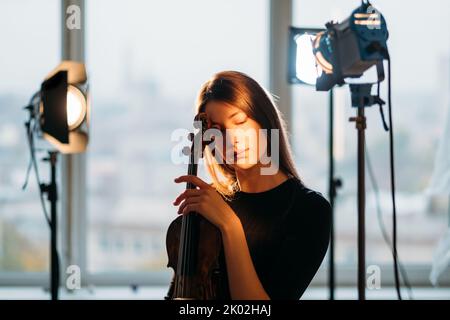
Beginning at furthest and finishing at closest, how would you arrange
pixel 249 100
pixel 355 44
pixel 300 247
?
pixel 249 100 < pixel 300 247 < pixel 355 44

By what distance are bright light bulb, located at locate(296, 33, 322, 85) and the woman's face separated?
53cm

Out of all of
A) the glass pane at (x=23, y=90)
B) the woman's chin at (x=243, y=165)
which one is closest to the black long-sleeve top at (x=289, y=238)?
the woman's chin at (x=243, y=165)

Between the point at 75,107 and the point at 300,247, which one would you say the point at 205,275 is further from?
the point at 75,107

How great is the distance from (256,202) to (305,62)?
0.64 m

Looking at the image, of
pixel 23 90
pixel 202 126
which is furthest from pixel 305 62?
pixel 23 90

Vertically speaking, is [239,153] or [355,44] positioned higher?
[355,44]

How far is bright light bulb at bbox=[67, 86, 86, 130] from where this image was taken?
2031mm

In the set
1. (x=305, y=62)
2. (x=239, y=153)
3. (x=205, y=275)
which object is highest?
(x=305, y=62)

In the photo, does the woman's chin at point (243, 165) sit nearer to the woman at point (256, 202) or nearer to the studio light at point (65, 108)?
the woman at point (256, 202)

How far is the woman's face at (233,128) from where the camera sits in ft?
5.21

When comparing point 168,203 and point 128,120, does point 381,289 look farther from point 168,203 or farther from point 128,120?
point 128,120

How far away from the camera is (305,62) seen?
211 cm

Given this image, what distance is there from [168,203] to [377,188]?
0.91 metres

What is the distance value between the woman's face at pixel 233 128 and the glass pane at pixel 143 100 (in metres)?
1.35
